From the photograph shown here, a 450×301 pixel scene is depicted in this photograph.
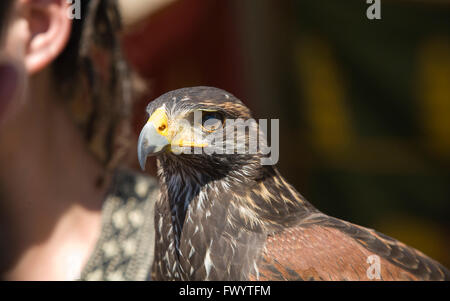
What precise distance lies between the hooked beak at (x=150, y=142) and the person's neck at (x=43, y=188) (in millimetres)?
961

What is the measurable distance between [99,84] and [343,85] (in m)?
1.78

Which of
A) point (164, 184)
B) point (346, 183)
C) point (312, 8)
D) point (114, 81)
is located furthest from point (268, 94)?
Answer: point (164, 184)

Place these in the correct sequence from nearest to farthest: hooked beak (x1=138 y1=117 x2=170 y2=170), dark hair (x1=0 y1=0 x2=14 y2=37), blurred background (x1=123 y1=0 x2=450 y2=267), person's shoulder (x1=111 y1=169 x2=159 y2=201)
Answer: hooked beak (x1=138 y1=117 x2=170 y2=170), dark hair (x1=0 y1=0 x2=14 y2=37), person's shoulder (x1=111 y1=169 x2=159 y2=201), blurred background (x1=123 y1=0 x2=450 y2=267)

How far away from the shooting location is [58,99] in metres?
1.89

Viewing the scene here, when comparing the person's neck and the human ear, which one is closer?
the human ear

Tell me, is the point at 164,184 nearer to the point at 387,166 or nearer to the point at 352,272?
the point at 352,272

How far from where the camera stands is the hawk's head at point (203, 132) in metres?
1.00

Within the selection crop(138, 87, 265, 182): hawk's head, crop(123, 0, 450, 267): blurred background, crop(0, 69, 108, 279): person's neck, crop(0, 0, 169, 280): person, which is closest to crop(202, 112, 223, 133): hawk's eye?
crop(138, 87, 265, 182): hawk's head

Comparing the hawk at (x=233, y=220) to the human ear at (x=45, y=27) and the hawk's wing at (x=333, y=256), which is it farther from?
the human ear at (x=45, y=27)

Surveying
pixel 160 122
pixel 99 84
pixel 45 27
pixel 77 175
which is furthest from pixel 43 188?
pixel 160 122

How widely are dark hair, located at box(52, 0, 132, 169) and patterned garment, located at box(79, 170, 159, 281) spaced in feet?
0.44

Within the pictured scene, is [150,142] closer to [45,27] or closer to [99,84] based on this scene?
[45,27]

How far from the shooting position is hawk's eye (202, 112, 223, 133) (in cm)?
105

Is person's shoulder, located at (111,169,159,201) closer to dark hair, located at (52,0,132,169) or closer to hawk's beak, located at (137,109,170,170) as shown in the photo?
dark hair, located at (52,0,132,169)
